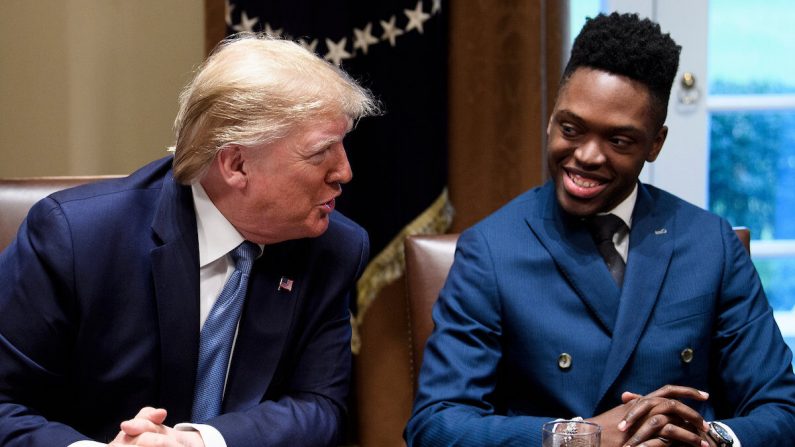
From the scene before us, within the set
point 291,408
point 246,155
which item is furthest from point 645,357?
point 246,155

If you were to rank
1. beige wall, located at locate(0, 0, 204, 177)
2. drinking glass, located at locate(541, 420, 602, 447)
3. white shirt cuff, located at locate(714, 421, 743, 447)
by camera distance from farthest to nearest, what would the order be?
1. beige wall, located at locate(0, 0, 204, 177)
2. white shirt cuff, located at locate(714, 421, 743, 447)
3. drinking glass, located at locate(541, 420, 602, 447)

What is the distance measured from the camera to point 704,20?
3.36 metres

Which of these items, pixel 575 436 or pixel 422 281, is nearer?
pixel 575 436

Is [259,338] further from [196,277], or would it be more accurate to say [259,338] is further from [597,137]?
[597,137]

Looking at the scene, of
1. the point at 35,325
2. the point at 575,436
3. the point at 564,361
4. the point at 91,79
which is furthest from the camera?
the point at 91,79

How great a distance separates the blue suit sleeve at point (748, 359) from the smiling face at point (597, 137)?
28cm

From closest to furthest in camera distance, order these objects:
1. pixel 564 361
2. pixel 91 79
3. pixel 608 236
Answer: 1. pixel 564 361
2. pixel 608 236
3. pixel 91 79

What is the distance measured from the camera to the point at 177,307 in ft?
6.28

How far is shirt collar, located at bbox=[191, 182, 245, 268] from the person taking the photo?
6.48 feet

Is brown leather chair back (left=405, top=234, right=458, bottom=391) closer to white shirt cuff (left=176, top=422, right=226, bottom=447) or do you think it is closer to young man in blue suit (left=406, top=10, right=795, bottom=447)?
young man in blue suit (left=406, top=10, right=795, bottom=447)

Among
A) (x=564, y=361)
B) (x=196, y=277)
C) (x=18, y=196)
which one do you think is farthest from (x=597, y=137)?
(x=18, y=196)

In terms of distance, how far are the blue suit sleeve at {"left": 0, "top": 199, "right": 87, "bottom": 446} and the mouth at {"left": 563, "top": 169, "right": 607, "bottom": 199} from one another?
0.97 m

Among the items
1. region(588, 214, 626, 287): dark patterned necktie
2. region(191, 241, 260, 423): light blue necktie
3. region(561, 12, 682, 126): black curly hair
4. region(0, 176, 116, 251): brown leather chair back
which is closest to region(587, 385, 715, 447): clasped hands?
region(588, 214, 626, 287): dark patterned necktie

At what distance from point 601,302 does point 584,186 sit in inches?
9.3
